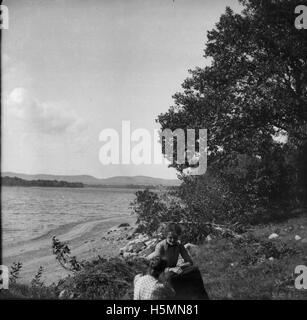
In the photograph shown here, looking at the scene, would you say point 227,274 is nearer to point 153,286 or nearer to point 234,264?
point 234,264

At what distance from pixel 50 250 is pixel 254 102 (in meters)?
14.3

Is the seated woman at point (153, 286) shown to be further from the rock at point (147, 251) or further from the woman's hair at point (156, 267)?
the rock at point (147, 251)

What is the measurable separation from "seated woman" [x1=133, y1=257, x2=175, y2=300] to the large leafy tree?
10.7 metres

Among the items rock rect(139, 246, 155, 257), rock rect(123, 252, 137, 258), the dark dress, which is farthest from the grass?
rock rect(123, 252, 137, 258)

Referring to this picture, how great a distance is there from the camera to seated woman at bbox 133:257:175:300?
22.6ft

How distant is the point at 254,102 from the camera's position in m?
16.8

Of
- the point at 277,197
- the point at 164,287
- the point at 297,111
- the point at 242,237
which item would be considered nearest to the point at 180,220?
the point at 242,237

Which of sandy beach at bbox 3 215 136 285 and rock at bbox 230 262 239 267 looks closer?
rock at bbox 230 262 239 267

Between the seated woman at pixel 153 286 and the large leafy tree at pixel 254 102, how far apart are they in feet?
35.2

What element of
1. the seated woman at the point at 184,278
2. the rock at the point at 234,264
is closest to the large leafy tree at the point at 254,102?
the rock at the point at 234,264

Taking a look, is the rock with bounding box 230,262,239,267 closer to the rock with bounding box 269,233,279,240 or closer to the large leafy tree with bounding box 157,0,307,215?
the rock with bounding box 269,233,279,240

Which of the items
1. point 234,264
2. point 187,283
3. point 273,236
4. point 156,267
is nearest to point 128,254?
point 234,264

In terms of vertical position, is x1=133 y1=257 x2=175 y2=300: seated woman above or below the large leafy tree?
below
